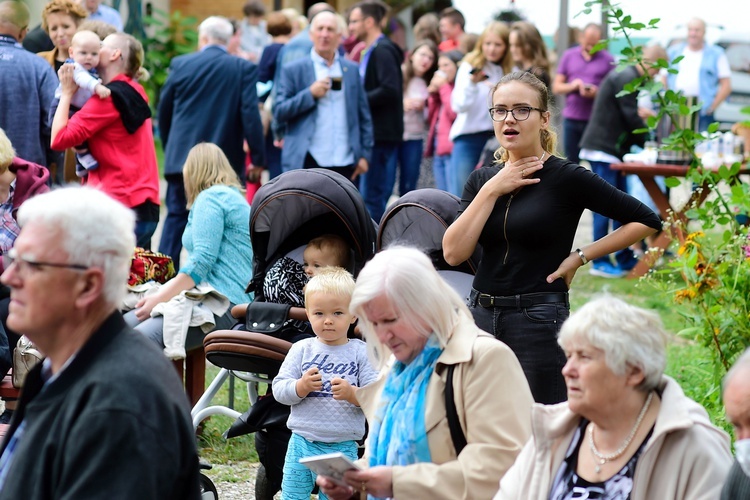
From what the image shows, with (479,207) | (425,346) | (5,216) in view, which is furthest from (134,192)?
(425,346)

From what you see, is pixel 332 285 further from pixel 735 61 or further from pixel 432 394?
pixel 735 61

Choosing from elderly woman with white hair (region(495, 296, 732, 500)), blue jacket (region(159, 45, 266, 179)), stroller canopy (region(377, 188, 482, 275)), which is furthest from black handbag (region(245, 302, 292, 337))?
blue jacket (region(159, 45, 266, 179))

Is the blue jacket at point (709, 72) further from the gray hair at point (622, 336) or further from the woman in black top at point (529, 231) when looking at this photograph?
the gray hair at point (622, 336)

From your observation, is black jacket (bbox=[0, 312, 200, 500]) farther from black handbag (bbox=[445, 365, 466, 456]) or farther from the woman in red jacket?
the woman in red jacket

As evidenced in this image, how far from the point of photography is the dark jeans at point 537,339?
4234mm

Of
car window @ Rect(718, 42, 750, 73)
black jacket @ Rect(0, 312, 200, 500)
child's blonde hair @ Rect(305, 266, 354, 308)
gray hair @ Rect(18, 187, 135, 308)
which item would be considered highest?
gray hair @ Rect(18, 187, 135, 308)

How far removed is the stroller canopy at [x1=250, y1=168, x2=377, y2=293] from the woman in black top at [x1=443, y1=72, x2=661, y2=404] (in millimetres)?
1056

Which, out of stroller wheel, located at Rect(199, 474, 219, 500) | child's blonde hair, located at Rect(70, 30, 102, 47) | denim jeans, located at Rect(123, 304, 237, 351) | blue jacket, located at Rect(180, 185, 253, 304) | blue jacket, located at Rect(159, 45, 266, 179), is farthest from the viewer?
blue jacket, located at Rect(159, 45, 266, 179)

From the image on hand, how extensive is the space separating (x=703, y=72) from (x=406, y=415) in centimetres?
1077

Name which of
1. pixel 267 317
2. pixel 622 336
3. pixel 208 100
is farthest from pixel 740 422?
pixel 208 100

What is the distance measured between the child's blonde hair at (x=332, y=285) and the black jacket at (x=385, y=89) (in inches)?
222

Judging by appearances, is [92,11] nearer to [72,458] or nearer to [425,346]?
[425,346]

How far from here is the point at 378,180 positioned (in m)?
10.6

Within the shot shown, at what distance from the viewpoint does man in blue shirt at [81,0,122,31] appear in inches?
372
